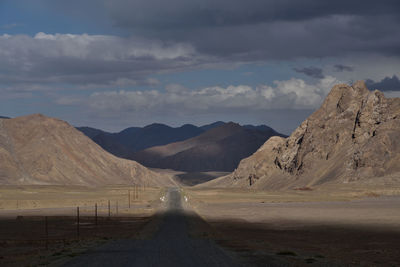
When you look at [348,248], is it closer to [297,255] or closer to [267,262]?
[297,255]

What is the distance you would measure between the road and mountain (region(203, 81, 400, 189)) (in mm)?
108091

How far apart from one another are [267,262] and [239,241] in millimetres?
11825

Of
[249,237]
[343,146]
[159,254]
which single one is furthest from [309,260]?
[343,146]

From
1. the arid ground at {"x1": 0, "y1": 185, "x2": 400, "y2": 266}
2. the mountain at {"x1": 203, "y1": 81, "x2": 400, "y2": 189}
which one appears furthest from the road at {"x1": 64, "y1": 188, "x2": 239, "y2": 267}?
the mountain at {"x1": 203, "y1": 81, "x2": 400, "y2": 189}

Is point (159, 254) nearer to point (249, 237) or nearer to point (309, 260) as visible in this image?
point (309, 260)

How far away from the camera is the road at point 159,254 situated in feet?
92.0

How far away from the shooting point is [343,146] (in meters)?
168

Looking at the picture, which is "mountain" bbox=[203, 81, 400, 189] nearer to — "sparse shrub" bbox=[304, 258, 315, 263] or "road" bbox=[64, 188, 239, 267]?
"road" bbox=[64, 188, 239, 267]

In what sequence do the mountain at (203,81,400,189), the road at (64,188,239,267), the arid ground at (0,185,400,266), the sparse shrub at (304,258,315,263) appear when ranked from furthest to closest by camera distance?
the mountain at (203,81,400,189) < the arid ground at (0,185,400,266) < the sparse shrub at (304,258,315,263) < the road at (64,188,239,267)

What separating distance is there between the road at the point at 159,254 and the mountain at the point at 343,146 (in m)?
108

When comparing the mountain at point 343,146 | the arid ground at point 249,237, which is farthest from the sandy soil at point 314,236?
the mountain at point 343,146

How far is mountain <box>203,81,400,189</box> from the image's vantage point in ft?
495

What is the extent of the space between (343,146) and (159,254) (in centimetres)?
14367

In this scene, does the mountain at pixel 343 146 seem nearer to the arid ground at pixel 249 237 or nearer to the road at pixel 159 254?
the arid ground at pixel 249 237
